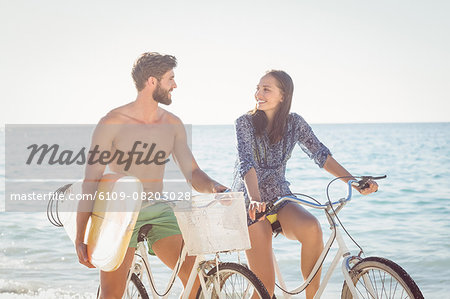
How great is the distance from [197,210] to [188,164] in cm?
65

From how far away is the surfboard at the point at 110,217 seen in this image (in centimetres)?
303

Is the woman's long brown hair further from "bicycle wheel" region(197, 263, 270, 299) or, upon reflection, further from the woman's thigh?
"bicycle wheel" region(197, 263, 270, 299)

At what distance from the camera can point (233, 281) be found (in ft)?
11.3

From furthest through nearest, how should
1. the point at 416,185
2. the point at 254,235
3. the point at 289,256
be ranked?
the point at 416,185 < the point at 289,256 < the point at 254,235

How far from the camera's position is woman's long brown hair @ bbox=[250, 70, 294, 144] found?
13.0 feet

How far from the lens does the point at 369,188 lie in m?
3.49

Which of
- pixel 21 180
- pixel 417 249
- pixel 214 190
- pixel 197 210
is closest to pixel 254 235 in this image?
pixel 214 190

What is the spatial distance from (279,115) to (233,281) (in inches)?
42.6

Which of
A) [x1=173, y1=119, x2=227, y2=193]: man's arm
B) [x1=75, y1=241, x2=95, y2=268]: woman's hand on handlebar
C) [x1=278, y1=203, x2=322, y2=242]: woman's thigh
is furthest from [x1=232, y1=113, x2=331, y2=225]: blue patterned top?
[x1=75, y1=241, x2=95, y2=268]: woman's hand on handlebar

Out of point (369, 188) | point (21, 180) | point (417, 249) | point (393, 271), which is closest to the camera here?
point (393, 271)

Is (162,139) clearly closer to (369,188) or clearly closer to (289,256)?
(369,188)

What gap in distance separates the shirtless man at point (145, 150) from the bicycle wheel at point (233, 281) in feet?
0.38

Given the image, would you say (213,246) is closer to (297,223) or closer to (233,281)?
(233,281)

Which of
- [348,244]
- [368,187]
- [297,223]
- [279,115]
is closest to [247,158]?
[279,115]
